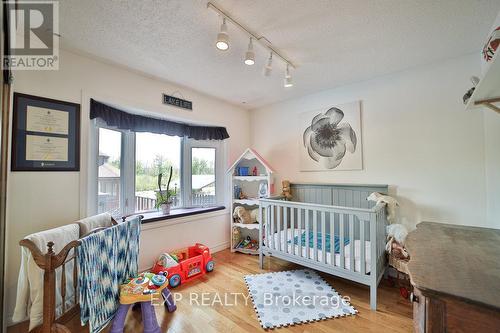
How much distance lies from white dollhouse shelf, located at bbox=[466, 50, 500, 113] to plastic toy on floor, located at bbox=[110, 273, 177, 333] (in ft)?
7.20

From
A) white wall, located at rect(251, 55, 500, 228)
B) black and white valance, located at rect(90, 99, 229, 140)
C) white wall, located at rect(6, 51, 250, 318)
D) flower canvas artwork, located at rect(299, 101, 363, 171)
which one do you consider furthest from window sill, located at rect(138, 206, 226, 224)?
white wall, located at rect(251, 55, 500, 228)

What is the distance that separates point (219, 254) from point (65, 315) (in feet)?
6.18

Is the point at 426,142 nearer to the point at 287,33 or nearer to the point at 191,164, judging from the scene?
the point at 287,33

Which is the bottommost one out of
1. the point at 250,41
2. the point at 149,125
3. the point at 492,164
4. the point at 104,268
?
the point at 104,268

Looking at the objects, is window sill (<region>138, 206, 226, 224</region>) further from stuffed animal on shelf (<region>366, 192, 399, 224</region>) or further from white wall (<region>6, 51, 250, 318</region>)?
stuffed animal on shelf (<region>366, 192, 399, 224</region>)

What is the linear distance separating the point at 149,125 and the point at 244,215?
171 cm

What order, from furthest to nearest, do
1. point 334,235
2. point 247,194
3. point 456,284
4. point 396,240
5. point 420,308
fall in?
point 247,194, point 334,235, point 396,240, point 420,308, point 456,284

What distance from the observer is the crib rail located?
176 centimetres

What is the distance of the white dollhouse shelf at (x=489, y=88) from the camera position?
89 centimetres

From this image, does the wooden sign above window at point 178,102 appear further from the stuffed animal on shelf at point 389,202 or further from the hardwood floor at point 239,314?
the stuffed animal on shelf at point 389,202

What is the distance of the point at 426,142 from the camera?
207cm

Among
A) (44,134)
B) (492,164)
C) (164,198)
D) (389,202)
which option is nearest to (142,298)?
(164,198)

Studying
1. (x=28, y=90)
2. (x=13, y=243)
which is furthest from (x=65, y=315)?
(x=28, y=90)

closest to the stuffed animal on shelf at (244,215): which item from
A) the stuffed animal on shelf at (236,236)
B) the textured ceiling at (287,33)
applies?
the stuffed animal on shelf at (236,236)
